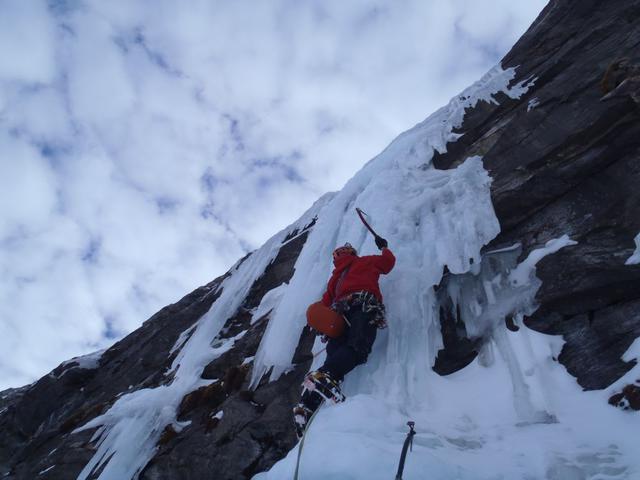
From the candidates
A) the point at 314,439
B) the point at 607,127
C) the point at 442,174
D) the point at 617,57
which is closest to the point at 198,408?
the point at 314,439

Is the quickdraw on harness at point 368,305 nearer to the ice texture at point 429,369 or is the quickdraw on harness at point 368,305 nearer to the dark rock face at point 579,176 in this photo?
the ice texture at point 429,369

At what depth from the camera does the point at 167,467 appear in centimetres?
475

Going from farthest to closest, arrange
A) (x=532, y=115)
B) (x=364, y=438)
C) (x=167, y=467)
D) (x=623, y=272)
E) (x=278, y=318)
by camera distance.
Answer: (x=532, y=115) < (x=278, y=318) < (x=167, y=467) < (x=623, y=272) < (x=364, y=438)

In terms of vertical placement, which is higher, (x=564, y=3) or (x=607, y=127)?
(x=564, y=3)

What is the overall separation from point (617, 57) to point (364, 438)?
558 cm

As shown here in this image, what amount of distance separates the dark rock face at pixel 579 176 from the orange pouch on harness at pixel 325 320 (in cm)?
177

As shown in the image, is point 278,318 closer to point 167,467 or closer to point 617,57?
point 167,467

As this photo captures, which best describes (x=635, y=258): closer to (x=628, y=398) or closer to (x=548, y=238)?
(x=548, y=238)

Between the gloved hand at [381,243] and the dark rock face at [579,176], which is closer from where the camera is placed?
the dark rock face at [579,176]

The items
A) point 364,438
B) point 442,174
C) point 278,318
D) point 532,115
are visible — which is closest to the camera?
point 364,438

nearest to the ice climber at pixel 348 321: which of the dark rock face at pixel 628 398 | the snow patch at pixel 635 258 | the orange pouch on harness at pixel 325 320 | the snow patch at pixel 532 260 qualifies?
the orange pouch on harness at pixel 325 320

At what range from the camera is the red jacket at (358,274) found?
4332mm

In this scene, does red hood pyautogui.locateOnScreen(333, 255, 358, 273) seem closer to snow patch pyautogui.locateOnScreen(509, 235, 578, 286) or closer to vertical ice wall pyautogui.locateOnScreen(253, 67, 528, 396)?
vertical ice wall pyautogui.locateOnScreen(253, 67, 528, 396)

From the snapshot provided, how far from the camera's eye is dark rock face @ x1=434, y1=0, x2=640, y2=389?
374 centimetres
